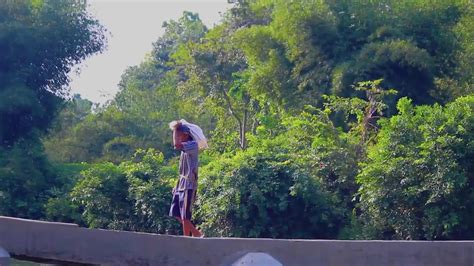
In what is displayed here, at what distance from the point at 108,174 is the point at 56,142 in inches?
756

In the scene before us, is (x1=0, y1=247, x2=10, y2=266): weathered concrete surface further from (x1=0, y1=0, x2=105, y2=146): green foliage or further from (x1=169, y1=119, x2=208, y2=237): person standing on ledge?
(x1=0, y1=0, x2=105, y2=146): green foliage

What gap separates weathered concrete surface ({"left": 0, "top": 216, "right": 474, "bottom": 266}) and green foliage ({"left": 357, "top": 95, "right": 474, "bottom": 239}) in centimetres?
577

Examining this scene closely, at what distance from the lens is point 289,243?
7617 millimetres

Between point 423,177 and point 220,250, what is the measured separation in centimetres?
681

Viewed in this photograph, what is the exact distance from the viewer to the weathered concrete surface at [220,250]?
301 inches

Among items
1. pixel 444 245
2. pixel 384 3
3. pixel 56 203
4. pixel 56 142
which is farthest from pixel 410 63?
pixel 56 142

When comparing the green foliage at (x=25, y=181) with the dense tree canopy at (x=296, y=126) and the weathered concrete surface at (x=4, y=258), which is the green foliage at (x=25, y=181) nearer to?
the dense tree canopy at (x=296, y=126)

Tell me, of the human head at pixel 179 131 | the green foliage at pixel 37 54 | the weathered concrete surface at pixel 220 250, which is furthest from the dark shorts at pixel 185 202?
the green foliage at pixel 37 54

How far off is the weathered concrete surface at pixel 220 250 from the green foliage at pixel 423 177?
577cm

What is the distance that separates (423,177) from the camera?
13852mm

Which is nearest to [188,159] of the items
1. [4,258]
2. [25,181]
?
[4,258]

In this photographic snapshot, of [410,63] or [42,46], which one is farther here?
[42,46]

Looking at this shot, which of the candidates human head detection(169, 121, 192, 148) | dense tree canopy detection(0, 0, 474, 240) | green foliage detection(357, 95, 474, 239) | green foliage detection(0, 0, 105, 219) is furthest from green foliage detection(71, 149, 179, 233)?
human head detection(169, 121, 192, 148)

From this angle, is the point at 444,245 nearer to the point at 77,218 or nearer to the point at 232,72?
the point at 77,218
